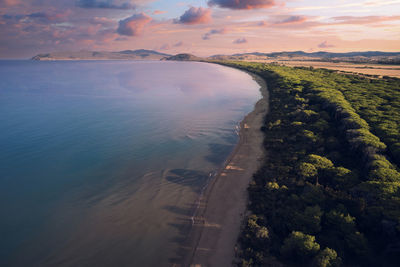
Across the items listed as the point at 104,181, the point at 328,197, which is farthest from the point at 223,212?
the point at 104,181

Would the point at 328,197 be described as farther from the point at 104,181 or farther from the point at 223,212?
the point at 104,181

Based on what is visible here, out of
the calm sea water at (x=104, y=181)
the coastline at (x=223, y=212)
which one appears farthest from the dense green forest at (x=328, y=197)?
the calm sea water at (x=104, y=181)

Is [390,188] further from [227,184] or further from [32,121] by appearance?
[32,121]

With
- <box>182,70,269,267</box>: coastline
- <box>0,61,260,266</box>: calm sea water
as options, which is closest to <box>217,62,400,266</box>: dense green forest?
<box>182,70,269,267</box>: coastline

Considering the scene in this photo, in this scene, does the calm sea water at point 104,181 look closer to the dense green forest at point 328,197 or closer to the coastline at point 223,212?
the coastline at point 223,212

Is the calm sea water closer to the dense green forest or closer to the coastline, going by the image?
the coastline

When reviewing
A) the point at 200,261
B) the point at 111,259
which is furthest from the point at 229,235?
the point at 111,259
